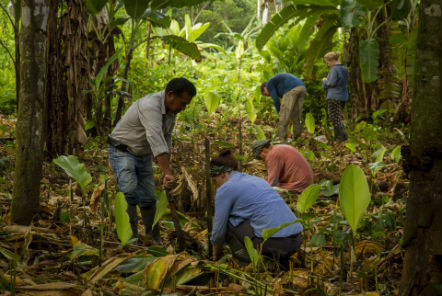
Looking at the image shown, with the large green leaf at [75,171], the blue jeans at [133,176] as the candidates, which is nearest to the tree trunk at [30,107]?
the large green leaf at [75,171]

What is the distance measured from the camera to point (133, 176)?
4.05 metres

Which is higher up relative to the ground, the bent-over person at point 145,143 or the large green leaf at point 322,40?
the large green leaf at point 322,40

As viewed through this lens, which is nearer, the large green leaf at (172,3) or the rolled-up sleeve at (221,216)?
the rolled-up sleeve at (221,216)

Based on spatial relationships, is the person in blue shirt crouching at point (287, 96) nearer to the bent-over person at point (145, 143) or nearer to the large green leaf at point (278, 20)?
the large green leaf at point (278, 20)

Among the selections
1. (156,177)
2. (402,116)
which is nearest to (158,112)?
(156,177)

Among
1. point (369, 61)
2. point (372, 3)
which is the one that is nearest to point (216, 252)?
point (372, 3)

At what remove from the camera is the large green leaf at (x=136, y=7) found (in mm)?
5559

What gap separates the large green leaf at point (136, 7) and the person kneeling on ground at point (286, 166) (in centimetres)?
210

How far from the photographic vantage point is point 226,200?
3.71m

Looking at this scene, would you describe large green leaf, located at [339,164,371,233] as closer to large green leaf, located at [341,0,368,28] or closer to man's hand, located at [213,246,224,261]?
man's hand, located at [213,246,224,261]

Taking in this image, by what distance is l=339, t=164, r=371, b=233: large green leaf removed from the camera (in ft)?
8.20

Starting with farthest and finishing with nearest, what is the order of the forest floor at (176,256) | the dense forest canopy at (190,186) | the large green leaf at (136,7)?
the large green leaf at (136,7), the forest floor at (176,256), the dense forest canopy at (190,186)

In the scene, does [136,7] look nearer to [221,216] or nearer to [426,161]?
[221,216]

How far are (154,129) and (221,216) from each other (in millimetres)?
860
